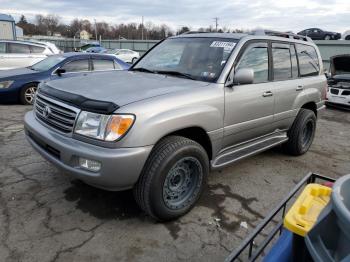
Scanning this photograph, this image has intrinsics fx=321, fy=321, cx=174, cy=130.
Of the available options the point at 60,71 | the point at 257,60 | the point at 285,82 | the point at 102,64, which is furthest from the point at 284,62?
the point at 102,64

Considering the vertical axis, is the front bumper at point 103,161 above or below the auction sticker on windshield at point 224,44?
below

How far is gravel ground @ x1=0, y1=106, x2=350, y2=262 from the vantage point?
270cm

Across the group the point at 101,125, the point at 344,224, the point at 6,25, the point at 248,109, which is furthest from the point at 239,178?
the point at 6,25

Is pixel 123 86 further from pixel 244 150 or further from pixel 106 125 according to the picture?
pixel 244 150

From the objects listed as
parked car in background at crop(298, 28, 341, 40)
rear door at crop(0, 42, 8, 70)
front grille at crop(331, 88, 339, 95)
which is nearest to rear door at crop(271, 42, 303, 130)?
front grille at crop(331, 88, 339, 95)

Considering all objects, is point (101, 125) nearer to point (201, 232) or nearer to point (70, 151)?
point (70, 151)

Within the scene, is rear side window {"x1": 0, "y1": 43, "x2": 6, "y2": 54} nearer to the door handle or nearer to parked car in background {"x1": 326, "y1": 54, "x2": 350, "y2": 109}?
the door handle

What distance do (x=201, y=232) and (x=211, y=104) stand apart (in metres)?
1.26

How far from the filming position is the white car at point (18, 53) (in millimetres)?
11539

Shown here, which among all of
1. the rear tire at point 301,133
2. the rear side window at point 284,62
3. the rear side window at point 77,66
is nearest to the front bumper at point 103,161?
the rear side window at point 284,62

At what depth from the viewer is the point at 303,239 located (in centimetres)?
157

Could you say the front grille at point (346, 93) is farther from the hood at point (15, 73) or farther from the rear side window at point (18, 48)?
the rear side window at point (18, 48)

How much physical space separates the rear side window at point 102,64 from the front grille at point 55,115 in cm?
546

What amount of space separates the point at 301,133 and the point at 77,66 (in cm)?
588
